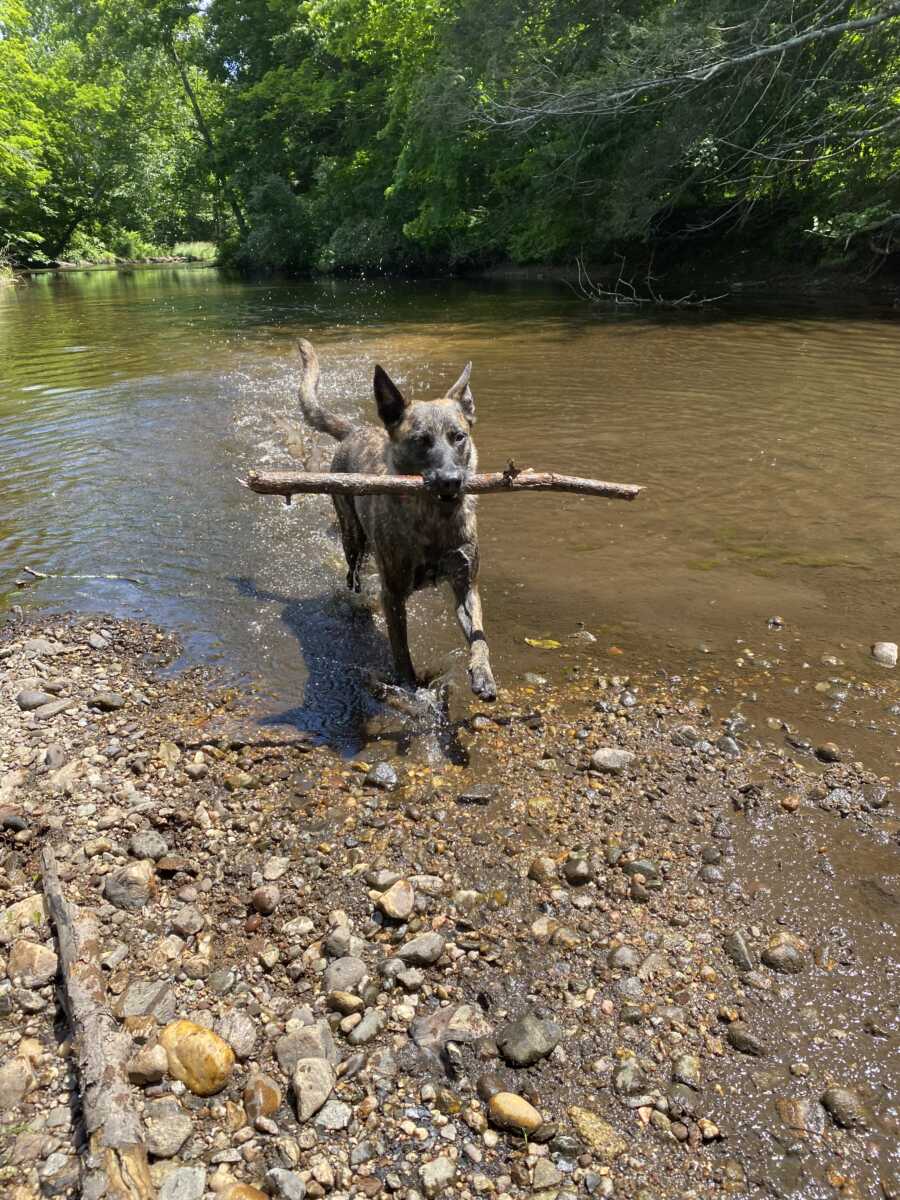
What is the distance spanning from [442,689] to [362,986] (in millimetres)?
2288

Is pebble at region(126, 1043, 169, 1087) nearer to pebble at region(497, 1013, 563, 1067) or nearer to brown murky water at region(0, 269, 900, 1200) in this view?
pebble at region(497, 1013, 563, 1067)

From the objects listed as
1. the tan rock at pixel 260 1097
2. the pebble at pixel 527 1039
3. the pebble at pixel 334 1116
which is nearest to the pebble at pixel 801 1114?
the pebble at pixel 527 1039

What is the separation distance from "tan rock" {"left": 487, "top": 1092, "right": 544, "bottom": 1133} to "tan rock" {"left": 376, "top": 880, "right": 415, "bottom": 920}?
85 centimetres

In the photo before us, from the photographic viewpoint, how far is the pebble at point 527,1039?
247 cm

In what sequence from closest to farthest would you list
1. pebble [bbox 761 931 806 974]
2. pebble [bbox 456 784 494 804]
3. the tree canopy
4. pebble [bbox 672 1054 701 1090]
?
pebble [bbox 672 1054 701 1090] → pebble [bbox 761 931 806 974] → pebble [bbox 456 784 494 804] → the tree canopy

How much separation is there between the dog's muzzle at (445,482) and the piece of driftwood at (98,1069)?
9.09ft

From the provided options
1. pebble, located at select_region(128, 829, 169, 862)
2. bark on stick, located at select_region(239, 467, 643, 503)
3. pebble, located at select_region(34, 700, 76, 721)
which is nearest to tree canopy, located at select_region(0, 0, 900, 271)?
bark on stick, located at select_region(239, 467, 643, 503)

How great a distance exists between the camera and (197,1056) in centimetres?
246

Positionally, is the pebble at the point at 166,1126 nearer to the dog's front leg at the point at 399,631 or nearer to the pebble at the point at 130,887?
the pebble at the point at 130,887

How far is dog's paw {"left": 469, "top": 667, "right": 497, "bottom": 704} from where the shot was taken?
13.1 feet

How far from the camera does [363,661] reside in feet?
17.6

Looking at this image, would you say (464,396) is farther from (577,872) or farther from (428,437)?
(577,872)

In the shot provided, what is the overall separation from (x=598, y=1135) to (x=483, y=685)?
7.19 ft

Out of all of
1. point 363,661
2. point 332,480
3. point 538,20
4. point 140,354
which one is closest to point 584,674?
point 363,661
